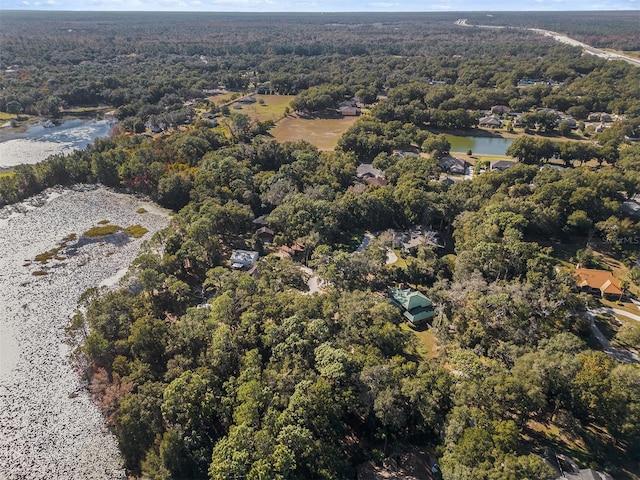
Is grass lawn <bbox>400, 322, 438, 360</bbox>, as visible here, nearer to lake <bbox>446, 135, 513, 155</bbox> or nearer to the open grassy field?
the open grassy field

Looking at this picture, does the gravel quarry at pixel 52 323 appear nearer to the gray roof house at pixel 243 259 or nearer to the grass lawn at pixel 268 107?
the gray roof house at pixel 243 259

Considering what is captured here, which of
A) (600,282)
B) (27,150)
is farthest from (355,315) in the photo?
(27,150)

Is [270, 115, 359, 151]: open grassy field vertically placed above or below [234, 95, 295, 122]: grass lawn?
below

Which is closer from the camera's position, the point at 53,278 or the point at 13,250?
the point at 53,278

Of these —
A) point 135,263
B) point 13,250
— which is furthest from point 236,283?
point 13,250

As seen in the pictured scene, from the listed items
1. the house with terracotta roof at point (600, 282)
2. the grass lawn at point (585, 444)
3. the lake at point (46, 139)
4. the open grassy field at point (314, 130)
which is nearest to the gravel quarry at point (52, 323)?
the lake at point (46, 139)

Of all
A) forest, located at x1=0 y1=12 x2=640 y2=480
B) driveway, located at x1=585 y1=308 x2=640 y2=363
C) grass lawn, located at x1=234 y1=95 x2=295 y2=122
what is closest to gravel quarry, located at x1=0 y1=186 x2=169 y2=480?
forest, located at x1=0 y1=12 x2=640 y2=480

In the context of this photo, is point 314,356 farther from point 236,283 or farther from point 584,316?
point 584,316
